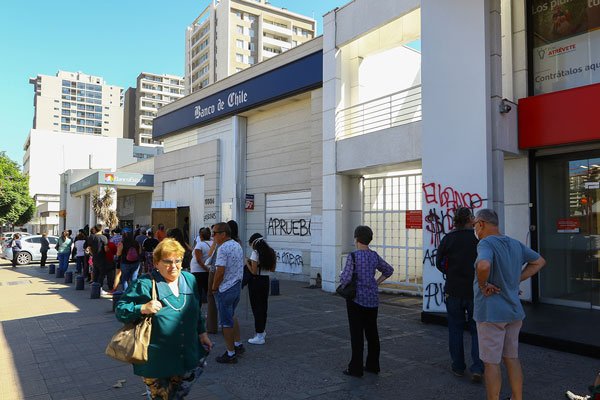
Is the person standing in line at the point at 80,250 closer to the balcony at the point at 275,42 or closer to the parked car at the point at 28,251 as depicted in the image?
the parked car at the point at 28,251

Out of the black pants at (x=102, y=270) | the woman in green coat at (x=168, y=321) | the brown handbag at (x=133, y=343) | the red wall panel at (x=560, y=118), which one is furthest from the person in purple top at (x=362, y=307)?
the black pants at (x=102, y=270)

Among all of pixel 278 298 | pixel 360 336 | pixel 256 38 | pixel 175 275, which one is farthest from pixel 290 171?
pixel 256 38

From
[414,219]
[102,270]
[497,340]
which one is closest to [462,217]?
[497,340]

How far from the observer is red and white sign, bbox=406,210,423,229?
34.2ft

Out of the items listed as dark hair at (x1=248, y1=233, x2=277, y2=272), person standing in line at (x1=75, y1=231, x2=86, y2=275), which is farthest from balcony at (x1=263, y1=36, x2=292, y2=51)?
dark hair at (x1=248, y1=233, x2=277, y2=272)

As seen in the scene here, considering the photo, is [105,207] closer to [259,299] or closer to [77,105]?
[259,299]

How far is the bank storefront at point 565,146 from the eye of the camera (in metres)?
7.74

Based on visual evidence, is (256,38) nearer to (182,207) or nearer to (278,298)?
(182,207)

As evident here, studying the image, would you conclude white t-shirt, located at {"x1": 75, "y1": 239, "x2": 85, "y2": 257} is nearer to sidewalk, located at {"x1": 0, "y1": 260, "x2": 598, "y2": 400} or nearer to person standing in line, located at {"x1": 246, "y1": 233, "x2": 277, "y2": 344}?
sidewalk, located at {"x1": 0, "y1": 260, "x2": 598, "y2": 400}

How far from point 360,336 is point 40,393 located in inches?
136

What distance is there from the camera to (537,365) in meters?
5.38

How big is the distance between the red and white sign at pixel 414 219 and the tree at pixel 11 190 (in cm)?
3693

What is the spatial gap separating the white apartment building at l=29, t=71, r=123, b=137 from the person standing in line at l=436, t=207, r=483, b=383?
454 feet

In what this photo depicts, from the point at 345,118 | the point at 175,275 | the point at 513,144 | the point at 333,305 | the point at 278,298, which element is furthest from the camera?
the point at 345,118
